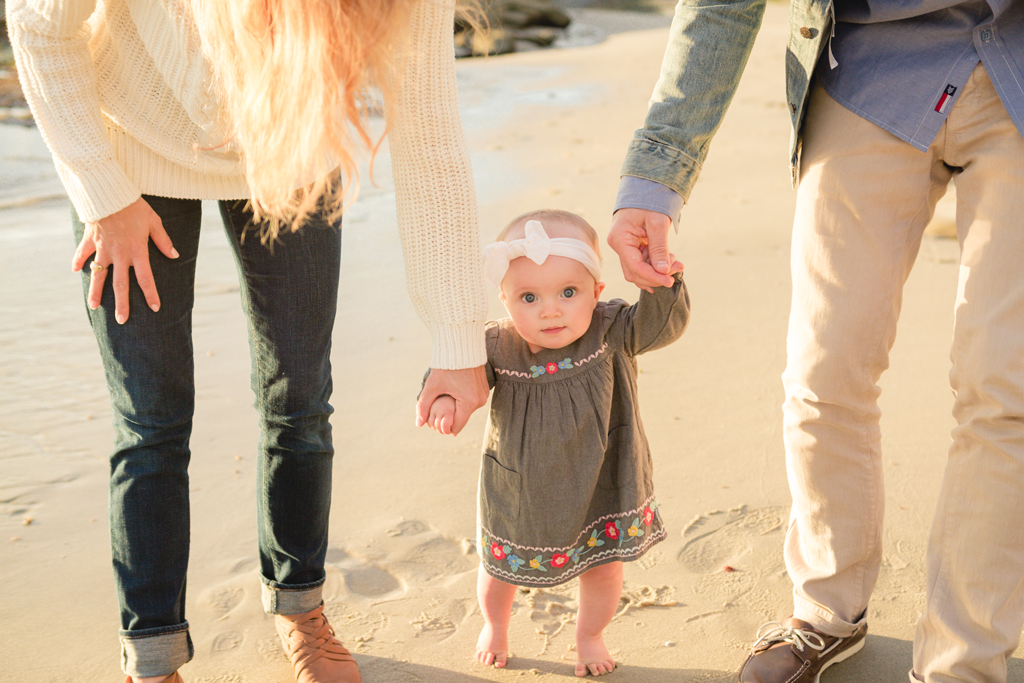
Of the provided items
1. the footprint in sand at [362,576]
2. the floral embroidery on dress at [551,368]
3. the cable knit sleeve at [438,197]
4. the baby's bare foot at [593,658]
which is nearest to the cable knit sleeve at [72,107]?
the cable knit sleeve at [438,197]

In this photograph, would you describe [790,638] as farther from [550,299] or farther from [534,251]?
[534,251]

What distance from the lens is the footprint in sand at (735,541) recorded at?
2539mm

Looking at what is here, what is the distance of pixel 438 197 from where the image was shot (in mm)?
1833

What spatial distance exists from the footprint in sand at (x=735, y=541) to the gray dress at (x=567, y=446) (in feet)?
1.70

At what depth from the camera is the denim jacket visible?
2.01 m

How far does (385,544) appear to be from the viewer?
8.82ft

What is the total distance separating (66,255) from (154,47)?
3.90 metres

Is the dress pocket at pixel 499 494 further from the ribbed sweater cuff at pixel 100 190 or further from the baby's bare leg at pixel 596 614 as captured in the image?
the ribbed sweater cuff at pixel 100 190

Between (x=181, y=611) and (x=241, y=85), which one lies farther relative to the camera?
(x=181, y=611)

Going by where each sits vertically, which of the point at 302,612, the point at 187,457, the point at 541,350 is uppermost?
the point at 541,350

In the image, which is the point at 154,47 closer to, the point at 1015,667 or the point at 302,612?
the point at 302,612

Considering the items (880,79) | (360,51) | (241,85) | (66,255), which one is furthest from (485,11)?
(66,255)

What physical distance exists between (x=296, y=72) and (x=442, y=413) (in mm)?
700

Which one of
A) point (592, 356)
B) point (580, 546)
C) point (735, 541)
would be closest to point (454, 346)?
point (592, 356)
